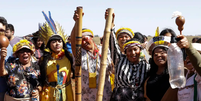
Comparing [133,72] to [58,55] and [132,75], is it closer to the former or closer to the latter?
[132,75]

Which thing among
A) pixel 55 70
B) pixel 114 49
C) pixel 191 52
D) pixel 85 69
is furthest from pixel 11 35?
pixel 191 52

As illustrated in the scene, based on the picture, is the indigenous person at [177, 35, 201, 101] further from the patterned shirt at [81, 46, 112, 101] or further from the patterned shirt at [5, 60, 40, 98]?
the patterned shirt at [5, 60, 40, 98]

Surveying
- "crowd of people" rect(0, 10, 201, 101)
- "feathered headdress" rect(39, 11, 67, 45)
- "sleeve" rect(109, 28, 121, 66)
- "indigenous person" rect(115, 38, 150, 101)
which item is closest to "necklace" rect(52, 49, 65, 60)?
"crowd of people" rect(0, 10, 201, 101)

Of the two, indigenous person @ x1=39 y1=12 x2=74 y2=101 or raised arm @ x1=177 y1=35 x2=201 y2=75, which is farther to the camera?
indigenous person @ x1=39 y1=12 x2=74 y2=101

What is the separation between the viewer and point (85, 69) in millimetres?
3965

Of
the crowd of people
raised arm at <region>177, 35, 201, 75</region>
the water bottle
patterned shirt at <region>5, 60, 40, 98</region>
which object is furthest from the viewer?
patterned shirt at <region>5, 60, 40, 98</region>

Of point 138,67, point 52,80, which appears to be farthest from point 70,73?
point 138,67

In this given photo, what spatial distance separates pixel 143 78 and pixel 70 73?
1.45 meters

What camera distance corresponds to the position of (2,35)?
3432mm

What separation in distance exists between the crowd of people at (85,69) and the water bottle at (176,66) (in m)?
0.78

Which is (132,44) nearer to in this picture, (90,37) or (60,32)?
(90,37)

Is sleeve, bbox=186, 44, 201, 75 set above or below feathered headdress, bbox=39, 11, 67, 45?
below

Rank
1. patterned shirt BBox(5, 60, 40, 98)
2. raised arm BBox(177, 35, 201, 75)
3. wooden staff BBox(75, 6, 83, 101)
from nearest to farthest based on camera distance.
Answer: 1. raised arm BBox(177, 35, 201, 75)
2. wooden staff BBox(75, 6, 83, 101)
3. patterned shirt BBox(5, 60, 40, 98)

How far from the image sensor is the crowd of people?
330 centimetres
